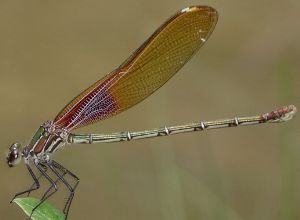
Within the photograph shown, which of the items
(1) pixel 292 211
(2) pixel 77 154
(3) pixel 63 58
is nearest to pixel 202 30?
(1) pixel 292 211

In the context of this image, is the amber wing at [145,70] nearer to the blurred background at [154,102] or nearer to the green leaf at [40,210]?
the blurred background at [154,102]

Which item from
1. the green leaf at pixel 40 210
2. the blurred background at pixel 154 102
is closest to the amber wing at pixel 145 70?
the blurred background at pixel 154 102

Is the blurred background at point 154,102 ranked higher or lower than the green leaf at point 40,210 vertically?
higher

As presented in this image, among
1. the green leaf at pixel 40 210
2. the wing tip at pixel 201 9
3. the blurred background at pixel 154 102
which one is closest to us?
the green leaf at pixel 40 210

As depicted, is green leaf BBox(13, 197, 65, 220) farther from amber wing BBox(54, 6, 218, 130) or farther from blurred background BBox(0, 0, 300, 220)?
blurred background BBox(0, 0, 300, 220)

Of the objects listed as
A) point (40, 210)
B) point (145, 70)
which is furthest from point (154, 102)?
point (40, 210)

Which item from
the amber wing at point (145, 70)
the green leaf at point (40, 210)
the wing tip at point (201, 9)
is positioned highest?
the wing tip at point (201, 9)

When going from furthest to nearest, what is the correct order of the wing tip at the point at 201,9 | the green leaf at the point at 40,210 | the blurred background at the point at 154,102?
the blurred background at the point at 154,102
the wing tip at the point at 201,9
the green leaf at the point at 40,210

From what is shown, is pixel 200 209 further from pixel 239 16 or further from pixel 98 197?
pixel 239 16

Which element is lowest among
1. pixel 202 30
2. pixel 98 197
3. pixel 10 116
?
pixel 98 197

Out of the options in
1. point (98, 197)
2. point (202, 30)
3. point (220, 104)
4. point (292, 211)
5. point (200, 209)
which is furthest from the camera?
point (220, 104)
